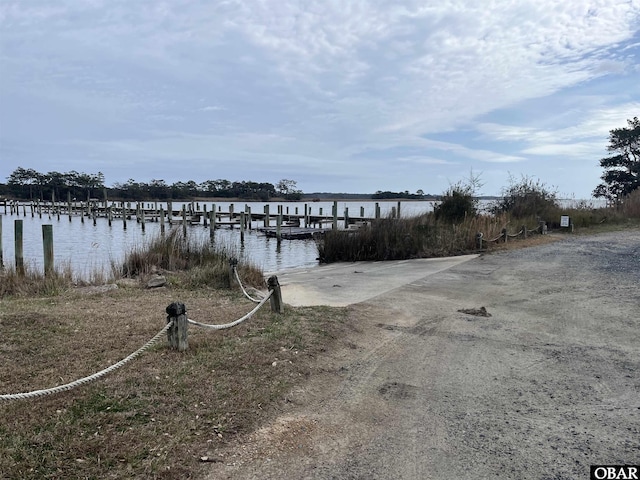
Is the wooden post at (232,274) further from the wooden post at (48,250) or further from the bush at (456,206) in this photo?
the bush at (456,206)

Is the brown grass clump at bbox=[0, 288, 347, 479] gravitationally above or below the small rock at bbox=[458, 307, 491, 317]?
above

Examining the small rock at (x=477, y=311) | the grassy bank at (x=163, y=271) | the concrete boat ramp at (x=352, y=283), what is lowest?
the small rock at (x=477, y=311)

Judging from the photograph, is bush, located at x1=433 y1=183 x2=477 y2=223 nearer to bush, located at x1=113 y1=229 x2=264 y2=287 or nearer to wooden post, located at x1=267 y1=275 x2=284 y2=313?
bush, located at x1=113 y1=229 x2=264 y2=287

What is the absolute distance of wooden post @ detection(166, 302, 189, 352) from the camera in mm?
4570

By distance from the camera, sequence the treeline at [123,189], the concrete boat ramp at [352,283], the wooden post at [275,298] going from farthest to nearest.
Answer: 1. the treeline at [123,189]
2. the concrete boat ramp at [352,283]
3. the wooden post at [275,298]

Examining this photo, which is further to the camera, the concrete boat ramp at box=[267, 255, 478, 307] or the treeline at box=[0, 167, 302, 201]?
the treeline at box=[0, 167, 302, 201]

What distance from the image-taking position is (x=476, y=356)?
5.24 meters

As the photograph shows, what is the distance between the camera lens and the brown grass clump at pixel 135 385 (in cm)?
→ 284

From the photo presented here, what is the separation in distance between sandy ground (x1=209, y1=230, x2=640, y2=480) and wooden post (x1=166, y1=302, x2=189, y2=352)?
1.31 metres

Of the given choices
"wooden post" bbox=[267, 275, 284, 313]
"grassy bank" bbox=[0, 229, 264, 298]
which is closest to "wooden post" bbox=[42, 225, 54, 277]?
"grassy bank" bbox=[0, 229, 264, 298]

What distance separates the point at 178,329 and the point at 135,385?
86 centimetres

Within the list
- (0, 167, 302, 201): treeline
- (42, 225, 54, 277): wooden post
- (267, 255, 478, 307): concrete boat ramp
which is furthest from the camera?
(0, 167, 302, 201): treeline

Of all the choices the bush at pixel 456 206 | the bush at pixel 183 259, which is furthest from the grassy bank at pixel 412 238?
the bush at pixel 183 259

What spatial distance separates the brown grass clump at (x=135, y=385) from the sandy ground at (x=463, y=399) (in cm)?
28
